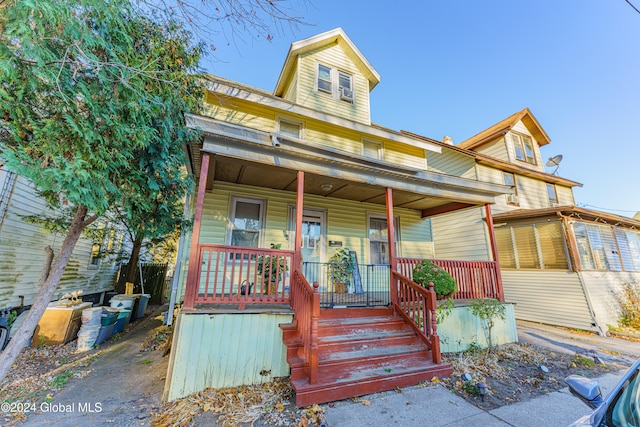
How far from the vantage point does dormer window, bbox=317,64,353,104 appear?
342 inches

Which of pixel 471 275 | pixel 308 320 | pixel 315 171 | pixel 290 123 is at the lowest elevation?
pixel 308 320

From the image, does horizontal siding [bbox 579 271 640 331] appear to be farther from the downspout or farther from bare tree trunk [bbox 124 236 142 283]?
bare tree trunk [bbox 124 236 142 283]

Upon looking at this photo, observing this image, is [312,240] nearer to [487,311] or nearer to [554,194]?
[487,311]

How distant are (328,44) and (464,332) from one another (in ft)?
31.9

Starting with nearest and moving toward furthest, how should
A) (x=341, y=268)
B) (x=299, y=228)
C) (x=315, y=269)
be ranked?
(x=299, y=228)
(x=341, y=268)
(x=315, y=269)

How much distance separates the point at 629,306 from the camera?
8438 mm

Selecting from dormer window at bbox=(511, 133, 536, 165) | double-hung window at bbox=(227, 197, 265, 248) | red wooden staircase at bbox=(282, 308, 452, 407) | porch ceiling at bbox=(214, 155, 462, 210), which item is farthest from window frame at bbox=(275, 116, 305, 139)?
dormer window at bbox=(511, 133, 536, 165)

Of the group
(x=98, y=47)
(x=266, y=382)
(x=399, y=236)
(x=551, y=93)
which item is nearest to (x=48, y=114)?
(x=98, y=47)

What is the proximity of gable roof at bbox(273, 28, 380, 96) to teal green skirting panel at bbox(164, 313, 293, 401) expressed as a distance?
8.23 metres

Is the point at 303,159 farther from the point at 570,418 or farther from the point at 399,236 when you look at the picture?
the point at 570,418

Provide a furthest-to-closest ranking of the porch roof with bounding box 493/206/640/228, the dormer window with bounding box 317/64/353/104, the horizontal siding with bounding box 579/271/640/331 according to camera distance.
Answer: the dormer window with bounding box 317/64/353/104 < the porch roof with bounding box 493/206/640/228 < the horizontal siding with bounding box 579/271/640/331

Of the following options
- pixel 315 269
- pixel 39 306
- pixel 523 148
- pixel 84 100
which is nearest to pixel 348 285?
pixel 315 269

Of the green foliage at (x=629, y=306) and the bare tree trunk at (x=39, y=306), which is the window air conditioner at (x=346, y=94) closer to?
the bare tree trunk at (x=39, y=306)

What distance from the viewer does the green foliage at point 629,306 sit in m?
8.08
